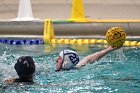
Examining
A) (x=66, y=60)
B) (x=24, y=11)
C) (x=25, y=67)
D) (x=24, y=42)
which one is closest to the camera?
(x=25, y=67)

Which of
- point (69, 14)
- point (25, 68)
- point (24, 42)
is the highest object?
point (25, 68)

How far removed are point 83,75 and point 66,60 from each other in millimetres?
289

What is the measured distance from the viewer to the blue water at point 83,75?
14.8 ft

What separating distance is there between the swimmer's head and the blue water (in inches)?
3.1

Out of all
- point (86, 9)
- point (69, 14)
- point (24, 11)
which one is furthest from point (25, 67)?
point (86, 9)

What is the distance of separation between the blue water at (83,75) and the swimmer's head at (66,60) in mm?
78

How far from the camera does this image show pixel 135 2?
12203mm

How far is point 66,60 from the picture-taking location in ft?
17.2

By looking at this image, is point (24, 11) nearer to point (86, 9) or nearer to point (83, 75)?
point (86, 9)

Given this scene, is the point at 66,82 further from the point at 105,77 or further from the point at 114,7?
the point at 114,7

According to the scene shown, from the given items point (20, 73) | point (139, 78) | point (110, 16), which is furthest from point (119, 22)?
point (20, 73)

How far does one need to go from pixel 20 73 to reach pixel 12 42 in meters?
4.08

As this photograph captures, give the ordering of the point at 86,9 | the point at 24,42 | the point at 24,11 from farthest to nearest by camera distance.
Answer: the point at 86,9
the point at 24,11
the point at 24,42

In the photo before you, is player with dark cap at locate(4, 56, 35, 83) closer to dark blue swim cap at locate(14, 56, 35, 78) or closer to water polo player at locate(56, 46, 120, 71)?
dark blue swim cap at locate(14, 56, 35, 78)
